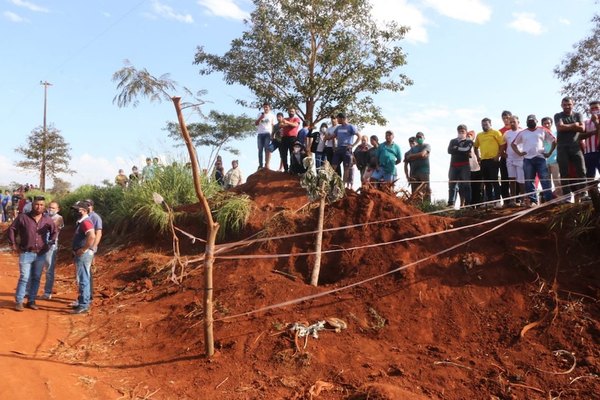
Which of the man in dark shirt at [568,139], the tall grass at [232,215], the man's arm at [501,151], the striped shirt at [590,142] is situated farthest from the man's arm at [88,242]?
the striped shirt at [590,142]

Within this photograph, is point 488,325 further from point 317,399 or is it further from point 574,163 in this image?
point 574,163

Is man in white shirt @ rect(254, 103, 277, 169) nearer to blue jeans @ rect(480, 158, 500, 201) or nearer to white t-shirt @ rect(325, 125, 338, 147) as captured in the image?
white t-shirt @ rect(325, 125, 338, 147)

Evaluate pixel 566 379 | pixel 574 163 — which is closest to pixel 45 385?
pixel 566 379

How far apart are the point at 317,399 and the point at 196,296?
2778 mm

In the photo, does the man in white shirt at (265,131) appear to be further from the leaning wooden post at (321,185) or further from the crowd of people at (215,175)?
the leaning wooden post at (321,185)

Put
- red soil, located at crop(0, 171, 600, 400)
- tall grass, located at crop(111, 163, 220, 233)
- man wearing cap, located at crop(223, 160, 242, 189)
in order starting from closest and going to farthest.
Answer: red soil, located at crop(0, 171, 600, 400), tall grass, located at crop(111, 163, 220, 233), man wearing cap, located at crop(223, 160, 242, 189)

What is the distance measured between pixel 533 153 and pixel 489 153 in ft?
3.22

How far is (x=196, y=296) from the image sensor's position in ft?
20.8

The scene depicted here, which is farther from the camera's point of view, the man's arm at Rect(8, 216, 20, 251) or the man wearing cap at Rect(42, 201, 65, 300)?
the man wearing cap at Rect(42, 201, 65, 300)

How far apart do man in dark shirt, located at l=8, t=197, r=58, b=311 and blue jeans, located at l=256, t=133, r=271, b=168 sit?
15.3 ft

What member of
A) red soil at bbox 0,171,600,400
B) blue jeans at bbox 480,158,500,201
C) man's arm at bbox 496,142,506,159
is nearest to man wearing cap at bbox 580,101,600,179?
man's arm at bbox 496,142,506,159

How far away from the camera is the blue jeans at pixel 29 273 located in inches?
264

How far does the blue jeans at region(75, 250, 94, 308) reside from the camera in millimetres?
6625

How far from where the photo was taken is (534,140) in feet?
23.4
